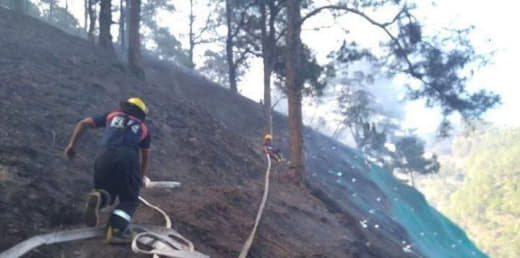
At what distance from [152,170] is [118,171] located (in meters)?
4.11

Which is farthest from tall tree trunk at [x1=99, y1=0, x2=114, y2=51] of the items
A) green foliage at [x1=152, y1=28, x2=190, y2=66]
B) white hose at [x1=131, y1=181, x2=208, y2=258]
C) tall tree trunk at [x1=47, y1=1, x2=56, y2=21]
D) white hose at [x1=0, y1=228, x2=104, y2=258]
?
green foliage at [x1=152, y1=28, x2=190, y2=66]

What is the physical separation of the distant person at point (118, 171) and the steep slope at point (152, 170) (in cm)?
24

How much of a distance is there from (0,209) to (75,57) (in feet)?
33.8

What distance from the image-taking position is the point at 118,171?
4766mm

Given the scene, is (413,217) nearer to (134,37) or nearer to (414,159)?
(134,37)

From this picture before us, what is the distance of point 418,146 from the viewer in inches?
1581

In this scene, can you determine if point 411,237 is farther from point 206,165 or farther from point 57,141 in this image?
point 57,141

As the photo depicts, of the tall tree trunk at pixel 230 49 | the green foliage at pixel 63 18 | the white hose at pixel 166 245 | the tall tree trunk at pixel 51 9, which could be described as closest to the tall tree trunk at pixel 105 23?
the tall tree trunk at pixel 230 49

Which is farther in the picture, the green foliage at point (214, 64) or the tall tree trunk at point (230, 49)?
the green foliage at point (214, 64)

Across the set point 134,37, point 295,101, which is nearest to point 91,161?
point 295,101

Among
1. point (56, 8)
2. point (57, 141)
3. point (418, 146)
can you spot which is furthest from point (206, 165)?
point (418, 146)

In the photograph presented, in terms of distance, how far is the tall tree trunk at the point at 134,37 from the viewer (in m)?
15.0

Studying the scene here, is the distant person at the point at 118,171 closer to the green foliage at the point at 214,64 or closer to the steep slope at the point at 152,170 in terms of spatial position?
the steep slope at the point at 152,170

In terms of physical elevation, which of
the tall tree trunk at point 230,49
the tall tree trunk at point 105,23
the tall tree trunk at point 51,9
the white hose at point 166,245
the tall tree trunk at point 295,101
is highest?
the tall tree trunk at point 51,9
